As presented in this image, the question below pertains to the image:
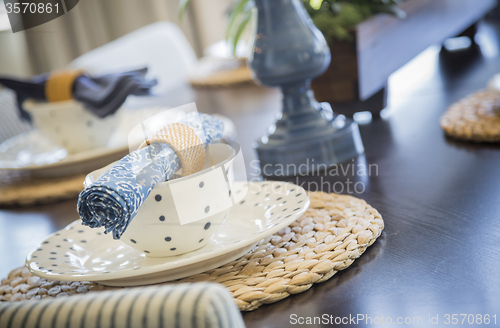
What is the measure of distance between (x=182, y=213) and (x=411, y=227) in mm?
187

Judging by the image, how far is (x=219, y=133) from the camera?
0.40m

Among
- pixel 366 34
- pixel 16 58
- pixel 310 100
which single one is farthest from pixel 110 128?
pixel 16 58

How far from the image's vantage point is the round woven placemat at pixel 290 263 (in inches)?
12.7

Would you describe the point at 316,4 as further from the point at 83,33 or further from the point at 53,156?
the point at 83,33

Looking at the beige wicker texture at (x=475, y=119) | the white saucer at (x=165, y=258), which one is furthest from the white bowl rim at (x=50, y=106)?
the beige wicker texture at (x=475, y=119)

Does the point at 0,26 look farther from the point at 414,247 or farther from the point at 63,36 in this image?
the point at 63,36

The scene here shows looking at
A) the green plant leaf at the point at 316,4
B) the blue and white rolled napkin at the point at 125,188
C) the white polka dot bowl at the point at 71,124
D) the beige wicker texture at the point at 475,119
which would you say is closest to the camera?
the blue and white rolled napkin at the point at 125,188

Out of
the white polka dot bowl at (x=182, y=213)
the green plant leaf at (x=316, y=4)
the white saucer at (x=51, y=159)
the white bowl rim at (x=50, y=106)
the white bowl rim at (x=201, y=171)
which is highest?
the green plant leaf at (x=316, y=4)

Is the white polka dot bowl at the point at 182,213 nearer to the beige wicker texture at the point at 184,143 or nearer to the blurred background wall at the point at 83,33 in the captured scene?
the beige wicker texture at the point at 184,143

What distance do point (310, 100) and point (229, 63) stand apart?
27.3 inches

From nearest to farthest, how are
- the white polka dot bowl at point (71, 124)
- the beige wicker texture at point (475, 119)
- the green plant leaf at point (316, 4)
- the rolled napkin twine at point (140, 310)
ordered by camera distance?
1. the rolled napkin twine at point (140, 310)
2. the beige wicker texture at point (475, 119)
3. the white polka dot bowl at point (71, 124)
4. the green plant leaf at point (316, 4)

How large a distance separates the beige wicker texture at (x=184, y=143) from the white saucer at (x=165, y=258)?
63 mm

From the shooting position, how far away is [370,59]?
77 cm

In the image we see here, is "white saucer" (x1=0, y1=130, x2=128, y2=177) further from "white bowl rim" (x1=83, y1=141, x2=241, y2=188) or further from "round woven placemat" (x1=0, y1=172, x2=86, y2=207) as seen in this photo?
"white bowl rim" (x1=83, y1=141, x2=241, y2=188)
